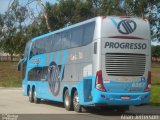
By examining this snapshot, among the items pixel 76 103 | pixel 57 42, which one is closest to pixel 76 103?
pixel 76 103

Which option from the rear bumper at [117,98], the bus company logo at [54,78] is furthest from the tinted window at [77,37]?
the rear bumper at [117,98]

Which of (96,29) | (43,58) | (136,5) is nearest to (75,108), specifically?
(96,29)

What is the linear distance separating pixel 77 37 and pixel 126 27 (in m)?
2.58

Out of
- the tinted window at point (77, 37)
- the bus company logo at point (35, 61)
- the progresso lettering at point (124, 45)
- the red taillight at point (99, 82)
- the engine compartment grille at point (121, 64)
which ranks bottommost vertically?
the red taillight at point (99, 82)

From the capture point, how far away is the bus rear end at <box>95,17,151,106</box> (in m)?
19.7

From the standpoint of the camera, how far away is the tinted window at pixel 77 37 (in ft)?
70.3

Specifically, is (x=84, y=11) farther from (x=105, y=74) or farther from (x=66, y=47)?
(x=105, y=74)

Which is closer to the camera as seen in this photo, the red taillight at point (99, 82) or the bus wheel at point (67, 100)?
the red taillight at point (99, 82)

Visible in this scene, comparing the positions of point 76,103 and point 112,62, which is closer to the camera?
point 112,62

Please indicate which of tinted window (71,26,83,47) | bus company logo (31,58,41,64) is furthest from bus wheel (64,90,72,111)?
bus company logo (31,58,41,64)

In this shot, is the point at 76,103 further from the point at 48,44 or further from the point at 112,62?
the point at 48,44

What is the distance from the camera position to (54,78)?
2480cm

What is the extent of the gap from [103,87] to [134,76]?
131 centimetres

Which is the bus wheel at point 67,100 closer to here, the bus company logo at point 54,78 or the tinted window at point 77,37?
the bus company logo at point 54,78
